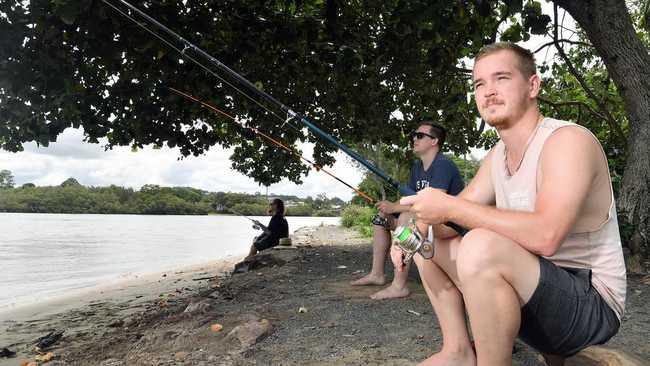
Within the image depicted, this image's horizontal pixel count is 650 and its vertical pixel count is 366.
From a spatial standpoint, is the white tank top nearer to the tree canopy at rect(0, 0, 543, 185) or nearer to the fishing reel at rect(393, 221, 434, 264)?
the fishing reel at rect(393, 221, 434, 264)

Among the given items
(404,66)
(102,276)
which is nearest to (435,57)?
(404,66)

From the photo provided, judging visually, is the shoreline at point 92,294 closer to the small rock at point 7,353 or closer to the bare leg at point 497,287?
the small rock at point 7,353

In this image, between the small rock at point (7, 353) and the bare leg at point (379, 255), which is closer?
the small rock at point (7, 353)

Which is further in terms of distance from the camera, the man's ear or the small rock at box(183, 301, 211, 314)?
the small rock at box(183, 301, 211, 314)

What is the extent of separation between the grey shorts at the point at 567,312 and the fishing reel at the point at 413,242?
59 centimetres

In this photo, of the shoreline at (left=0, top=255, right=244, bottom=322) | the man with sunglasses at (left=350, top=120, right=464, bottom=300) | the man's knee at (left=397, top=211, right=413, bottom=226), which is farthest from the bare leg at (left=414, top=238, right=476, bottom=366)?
the shoreline at (left=0, top=255, right=244, bottom=322)

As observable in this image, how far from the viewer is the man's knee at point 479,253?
67.6 inches

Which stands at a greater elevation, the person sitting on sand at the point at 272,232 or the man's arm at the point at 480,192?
the man's arm at the point at 480,192

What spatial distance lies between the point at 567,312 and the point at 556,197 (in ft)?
1.46

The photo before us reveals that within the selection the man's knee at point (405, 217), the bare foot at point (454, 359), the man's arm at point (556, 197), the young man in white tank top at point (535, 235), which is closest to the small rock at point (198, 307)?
the man's knee at point (405, 217)

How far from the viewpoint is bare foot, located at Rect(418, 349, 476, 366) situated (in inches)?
95.3

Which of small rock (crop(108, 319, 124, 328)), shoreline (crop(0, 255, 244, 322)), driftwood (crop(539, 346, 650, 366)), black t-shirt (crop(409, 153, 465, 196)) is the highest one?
black t-shirt (crop(409, 153, 465, 196))

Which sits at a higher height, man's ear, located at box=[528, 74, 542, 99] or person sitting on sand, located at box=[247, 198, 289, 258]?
man's ear, located at box=[528, 74, 542, 99]

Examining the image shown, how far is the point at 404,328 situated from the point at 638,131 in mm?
5196
